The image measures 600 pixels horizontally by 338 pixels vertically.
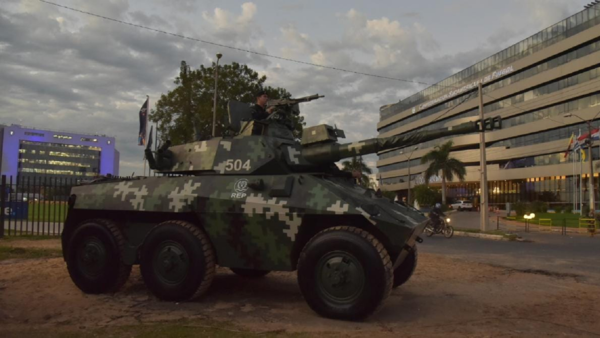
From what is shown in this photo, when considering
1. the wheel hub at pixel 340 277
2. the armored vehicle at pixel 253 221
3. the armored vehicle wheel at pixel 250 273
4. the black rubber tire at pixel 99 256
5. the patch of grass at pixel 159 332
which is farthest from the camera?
the armored vehicle wheel at pixel 250 273

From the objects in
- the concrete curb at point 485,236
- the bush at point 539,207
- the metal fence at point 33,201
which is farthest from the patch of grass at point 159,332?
the bush at point 539,207

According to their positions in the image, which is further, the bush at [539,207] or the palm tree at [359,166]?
the palm tree at [359,166]

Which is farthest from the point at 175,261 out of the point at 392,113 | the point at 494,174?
the point at 392,113

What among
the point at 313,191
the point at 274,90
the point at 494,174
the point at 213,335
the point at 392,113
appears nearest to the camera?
the point at 213,335

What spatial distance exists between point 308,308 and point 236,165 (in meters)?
2.40

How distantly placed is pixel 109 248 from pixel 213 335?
10.7ft

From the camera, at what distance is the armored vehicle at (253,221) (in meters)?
6.22

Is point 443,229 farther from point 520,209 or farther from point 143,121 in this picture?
point 520,209

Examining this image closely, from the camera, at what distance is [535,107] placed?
53562 millimetres

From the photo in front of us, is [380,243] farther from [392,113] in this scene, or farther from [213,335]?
[392,113]

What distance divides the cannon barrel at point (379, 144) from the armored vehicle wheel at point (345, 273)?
5.32 feet

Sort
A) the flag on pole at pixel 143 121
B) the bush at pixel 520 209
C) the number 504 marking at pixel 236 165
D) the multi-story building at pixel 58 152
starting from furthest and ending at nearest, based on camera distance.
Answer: the multi-story building at pixel 58 152
the bush at pixel 520 209
the flag on pole at pixel 143 121
the number 504 marking at pixel 236 165

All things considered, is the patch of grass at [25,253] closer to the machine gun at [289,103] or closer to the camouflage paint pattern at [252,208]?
the camouflage paint pattern at [252,208]

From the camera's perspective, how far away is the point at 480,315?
668 cm
